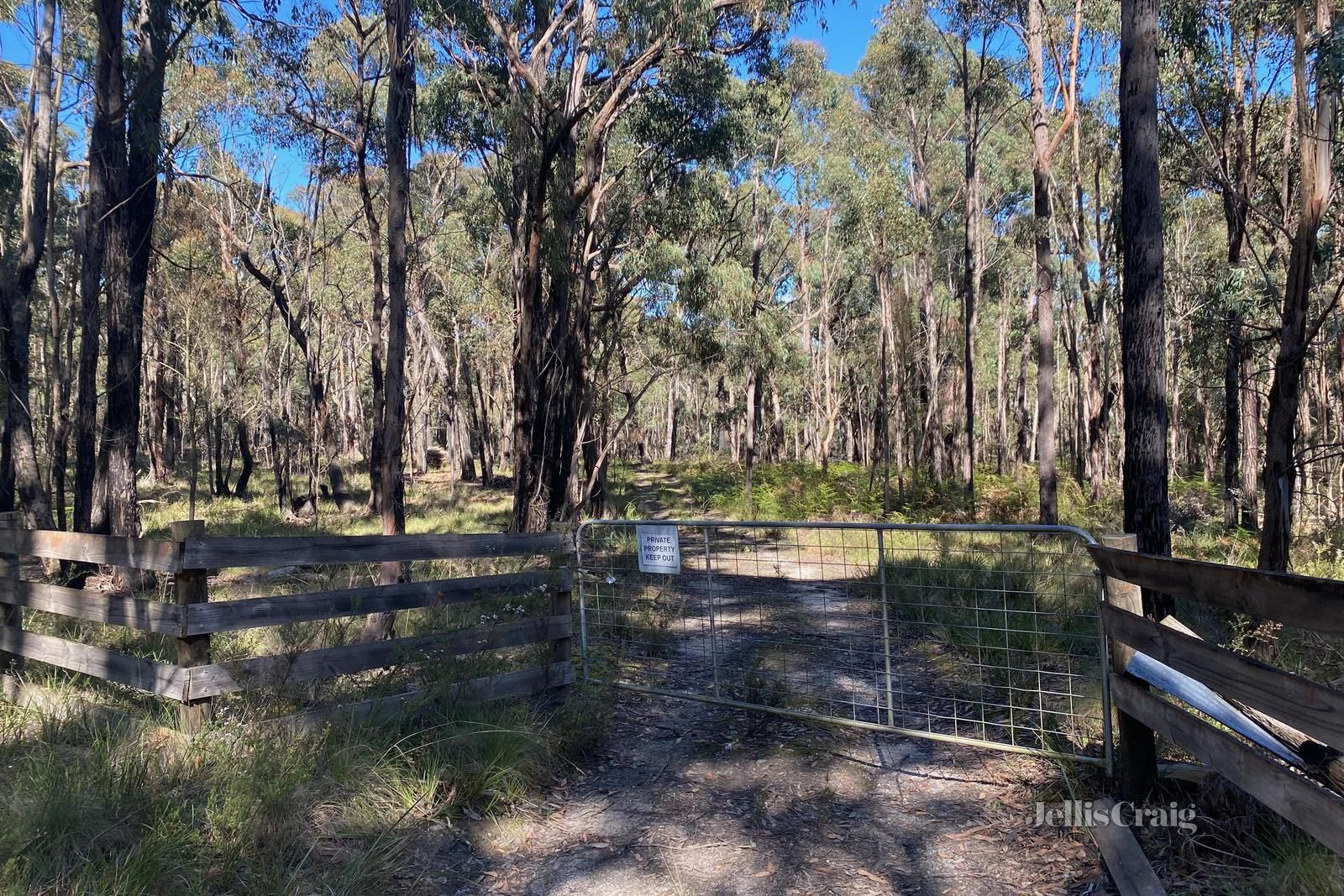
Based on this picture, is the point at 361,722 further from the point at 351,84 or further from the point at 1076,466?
the point at 1076,466

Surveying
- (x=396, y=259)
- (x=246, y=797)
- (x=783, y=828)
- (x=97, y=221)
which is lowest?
(x=783, y=828)

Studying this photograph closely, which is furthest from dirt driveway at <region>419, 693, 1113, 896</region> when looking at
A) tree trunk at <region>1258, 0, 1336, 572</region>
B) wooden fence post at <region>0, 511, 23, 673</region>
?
tree trunk at <region>1258, 0, 1336, 572</region>

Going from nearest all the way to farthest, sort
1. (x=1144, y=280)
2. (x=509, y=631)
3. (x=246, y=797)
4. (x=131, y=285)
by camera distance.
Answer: (x=246, y=797)
(x=509, y=631)
(x=1144, y=280)
(x=131, y=285)

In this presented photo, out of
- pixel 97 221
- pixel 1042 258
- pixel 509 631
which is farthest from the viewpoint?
pixel 1042 258

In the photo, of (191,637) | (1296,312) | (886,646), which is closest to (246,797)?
(191,637)

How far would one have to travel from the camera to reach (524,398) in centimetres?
1213

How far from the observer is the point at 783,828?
399cm

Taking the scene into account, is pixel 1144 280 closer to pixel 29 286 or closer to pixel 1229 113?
pixel 1229 113

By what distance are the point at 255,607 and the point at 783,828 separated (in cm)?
274

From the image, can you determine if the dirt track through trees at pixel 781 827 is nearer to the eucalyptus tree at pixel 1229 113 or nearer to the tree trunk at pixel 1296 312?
the tree trunk at pixel 1296 312

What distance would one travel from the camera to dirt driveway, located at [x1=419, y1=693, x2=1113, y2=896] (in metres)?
3.48

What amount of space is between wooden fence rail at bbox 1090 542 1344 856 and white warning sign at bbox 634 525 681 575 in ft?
8.41

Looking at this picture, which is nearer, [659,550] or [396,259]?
[659,550]

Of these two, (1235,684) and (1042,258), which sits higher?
(1042,258)
